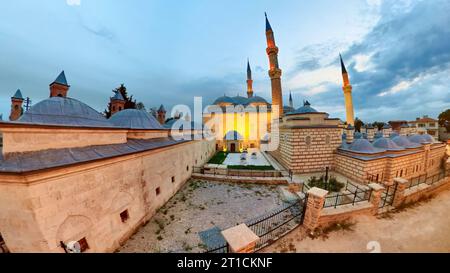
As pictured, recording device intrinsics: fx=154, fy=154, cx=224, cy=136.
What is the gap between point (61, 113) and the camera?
636 centimetres

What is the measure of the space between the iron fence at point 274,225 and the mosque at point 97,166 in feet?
12.6

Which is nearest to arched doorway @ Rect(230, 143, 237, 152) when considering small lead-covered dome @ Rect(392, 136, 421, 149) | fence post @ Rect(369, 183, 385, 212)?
small lead-covered dome @ Rect(392, 136, 421, 149)

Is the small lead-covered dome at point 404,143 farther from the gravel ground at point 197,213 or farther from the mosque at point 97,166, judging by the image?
the gravel ground at point 197,213

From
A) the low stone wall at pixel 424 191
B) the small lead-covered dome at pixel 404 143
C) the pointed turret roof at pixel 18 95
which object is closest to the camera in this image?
the low stone wall at pixel 424 191

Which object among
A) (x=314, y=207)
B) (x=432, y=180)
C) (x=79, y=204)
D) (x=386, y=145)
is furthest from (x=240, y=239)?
(x=386, y=145)

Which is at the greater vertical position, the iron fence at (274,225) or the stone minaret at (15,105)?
the stone minaret at (15,105)

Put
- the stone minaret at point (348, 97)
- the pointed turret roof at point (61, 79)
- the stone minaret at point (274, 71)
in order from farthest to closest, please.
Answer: the stone minaret at point (348, 97) → the stone minaret at point (274, 71) → the pointed turret roof at point (61, 79)

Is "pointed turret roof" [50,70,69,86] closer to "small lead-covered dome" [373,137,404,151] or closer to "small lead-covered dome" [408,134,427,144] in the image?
"small lead-covered dome" [373,137,404,151]

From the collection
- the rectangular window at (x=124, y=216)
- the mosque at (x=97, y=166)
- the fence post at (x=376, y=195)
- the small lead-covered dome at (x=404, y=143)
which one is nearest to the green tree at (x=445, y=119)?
the small lead-covered dome at (x=404, y=143)

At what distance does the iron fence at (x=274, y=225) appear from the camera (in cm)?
527

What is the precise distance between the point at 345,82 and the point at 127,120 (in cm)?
3862

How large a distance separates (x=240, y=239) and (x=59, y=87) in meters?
11.0
